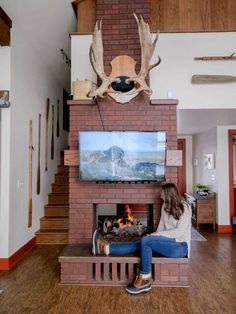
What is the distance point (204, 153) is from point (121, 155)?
12.5ft

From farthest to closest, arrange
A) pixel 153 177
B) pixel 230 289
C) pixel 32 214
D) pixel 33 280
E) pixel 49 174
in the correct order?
pixel 49 174 < pixel 32 214 < pixel 153 177 < pixel 33 280 < pixel 230 289

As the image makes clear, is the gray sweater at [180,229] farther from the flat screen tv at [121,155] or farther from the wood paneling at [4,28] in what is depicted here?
the wood paneling at [4,28]

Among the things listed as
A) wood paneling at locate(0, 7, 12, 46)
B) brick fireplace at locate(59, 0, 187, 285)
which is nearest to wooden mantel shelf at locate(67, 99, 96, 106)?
brick fireplace at locate(59, 0, 187, 285)

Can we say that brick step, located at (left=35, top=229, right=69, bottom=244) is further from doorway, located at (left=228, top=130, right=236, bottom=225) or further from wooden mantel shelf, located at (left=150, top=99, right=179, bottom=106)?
doorway, located at (left=228, top=130, right=236, bottom=225)

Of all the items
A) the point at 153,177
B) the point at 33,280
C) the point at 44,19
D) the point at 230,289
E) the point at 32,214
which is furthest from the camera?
the point at 32,214

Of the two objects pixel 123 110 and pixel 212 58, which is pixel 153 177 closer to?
pixel 123 110

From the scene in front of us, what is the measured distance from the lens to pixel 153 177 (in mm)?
3432

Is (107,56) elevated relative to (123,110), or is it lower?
elevated

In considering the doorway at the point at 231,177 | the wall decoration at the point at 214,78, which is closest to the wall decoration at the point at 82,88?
the wall decoration at the point at 214,78

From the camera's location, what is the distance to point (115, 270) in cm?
303

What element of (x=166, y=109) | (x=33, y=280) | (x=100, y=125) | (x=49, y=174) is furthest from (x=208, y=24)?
(x=33, y=280)

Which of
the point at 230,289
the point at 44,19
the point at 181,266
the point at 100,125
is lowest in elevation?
the point at 230,289

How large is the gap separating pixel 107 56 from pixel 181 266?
2747 mm

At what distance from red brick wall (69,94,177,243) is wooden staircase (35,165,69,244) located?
1196 millimetres
